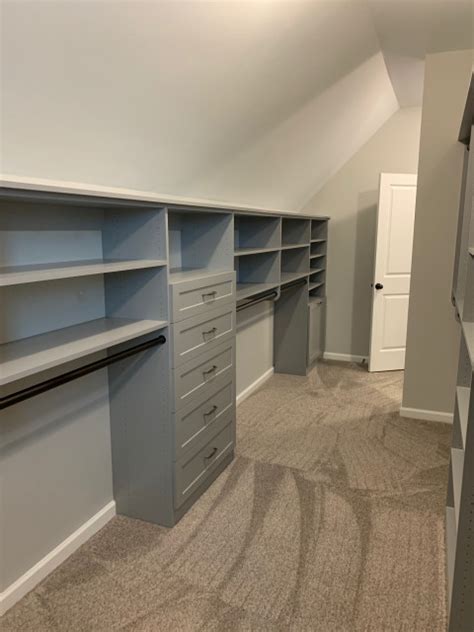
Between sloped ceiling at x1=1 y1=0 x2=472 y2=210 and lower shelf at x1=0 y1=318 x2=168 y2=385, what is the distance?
64cm

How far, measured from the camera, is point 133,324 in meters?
2.16

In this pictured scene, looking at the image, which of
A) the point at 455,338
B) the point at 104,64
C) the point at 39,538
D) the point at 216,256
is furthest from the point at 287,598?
the point at 455,338

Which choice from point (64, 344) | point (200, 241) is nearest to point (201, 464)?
point (64, 344)

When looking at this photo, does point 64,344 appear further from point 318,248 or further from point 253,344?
point 318,248

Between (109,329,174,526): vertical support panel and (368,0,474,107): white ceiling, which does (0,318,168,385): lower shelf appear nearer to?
(109,329,174,526): vertical support panel

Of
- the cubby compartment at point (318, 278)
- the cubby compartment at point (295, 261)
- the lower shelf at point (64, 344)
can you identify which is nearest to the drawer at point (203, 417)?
the lower shelf at point (64, 344)

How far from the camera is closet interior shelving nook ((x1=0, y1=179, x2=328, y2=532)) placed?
5.85ft

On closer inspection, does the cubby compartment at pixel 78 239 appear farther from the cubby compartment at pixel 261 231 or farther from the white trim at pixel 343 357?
the white trim at pixel 343 357

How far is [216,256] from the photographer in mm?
2824

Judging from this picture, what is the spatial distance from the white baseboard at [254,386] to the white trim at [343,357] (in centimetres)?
89

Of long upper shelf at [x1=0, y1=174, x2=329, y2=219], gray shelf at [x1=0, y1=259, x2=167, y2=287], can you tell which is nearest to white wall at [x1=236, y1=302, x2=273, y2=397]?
long upper shelf at [x1=0, y1=174, x2=329, y2=219]

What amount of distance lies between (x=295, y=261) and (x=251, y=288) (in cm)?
130

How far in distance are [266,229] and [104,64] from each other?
2.19m

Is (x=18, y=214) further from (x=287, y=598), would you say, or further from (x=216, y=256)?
(x=287, y=598)
